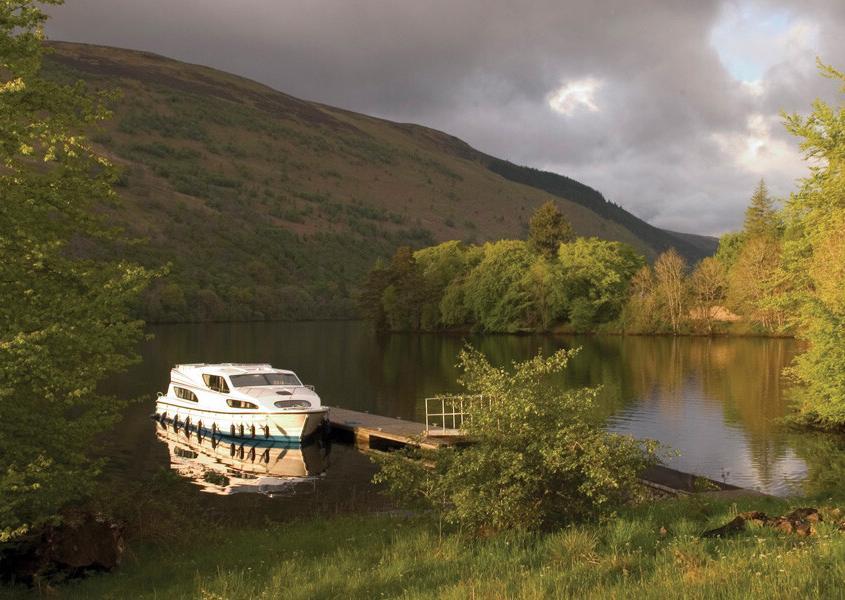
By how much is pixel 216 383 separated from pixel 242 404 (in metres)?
2.87

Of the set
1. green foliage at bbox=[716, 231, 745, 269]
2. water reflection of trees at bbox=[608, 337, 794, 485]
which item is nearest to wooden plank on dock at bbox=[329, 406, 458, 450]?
water reflection of trees at bbox=[608, 337, 794, 485]

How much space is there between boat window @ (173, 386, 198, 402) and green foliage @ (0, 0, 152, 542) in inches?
903

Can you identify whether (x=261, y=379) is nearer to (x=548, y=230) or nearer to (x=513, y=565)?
(x=513, y=565)

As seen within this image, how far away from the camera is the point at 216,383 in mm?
36594

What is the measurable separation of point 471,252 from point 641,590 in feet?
376

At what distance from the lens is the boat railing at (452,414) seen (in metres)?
15.5

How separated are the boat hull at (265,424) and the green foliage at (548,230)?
89716 mm

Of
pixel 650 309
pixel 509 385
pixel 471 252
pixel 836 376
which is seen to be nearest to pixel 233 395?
pixel 509 385

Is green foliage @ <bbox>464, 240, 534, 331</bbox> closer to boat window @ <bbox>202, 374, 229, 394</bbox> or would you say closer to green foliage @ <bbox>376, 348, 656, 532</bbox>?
boat window @ <bbox>202, 374, 229, 394</bbox>

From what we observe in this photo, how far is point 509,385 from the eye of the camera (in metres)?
14.6

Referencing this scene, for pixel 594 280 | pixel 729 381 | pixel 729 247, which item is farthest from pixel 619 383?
pixel 729 247

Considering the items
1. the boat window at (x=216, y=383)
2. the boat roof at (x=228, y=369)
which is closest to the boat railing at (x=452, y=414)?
the boat roof at (x=228, y=369)

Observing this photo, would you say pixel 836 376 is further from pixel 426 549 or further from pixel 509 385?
pixel 426 549

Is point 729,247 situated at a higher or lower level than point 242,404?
higher
